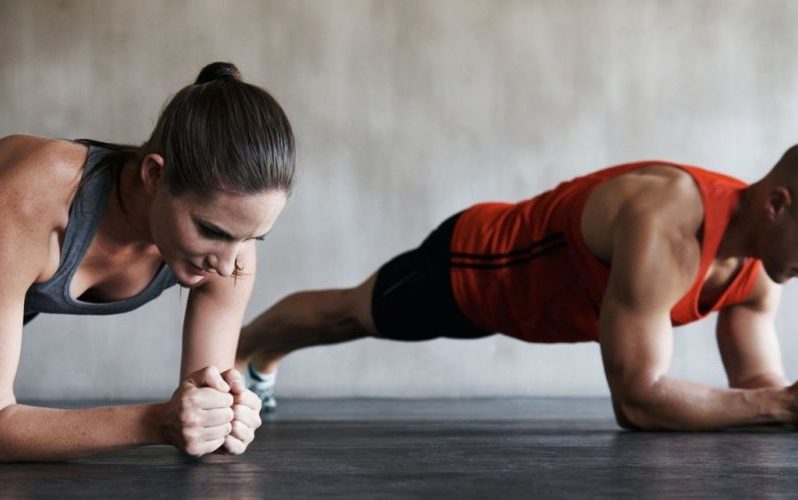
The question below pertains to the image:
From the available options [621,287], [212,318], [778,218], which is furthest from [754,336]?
[212,318]

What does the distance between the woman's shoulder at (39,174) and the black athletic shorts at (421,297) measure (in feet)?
3.94

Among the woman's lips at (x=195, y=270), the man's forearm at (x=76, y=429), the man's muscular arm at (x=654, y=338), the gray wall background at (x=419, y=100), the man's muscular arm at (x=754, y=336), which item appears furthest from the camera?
the gray wall background at (x=419, y=100)

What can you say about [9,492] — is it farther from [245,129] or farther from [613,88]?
[613,88]

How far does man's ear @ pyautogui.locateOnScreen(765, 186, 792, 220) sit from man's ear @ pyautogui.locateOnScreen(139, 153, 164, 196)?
1322 millimetres

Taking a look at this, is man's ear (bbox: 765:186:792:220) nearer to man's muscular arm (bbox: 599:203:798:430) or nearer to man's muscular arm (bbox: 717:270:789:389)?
man's muscular arm (bbox: 599:203:798:430)

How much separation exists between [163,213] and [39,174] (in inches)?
7.2

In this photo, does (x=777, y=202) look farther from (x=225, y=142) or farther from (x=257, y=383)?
(x=257, y=383)

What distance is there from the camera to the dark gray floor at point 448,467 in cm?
131

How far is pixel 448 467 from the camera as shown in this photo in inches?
62.3

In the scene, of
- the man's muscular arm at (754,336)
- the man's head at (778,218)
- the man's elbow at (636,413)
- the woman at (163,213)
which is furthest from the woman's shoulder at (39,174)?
the man's muscular arm at (754,336)

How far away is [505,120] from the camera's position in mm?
4180

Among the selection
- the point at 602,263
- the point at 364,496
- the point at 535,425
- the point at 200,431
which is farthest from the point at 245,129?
the point at 535,425

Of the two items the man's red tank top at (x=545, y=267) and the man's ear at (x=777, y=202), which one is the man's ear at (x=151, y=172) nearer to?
the man's red tank top at (x=545, y=267)

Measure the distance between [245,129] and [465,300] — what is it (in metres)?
1.25
